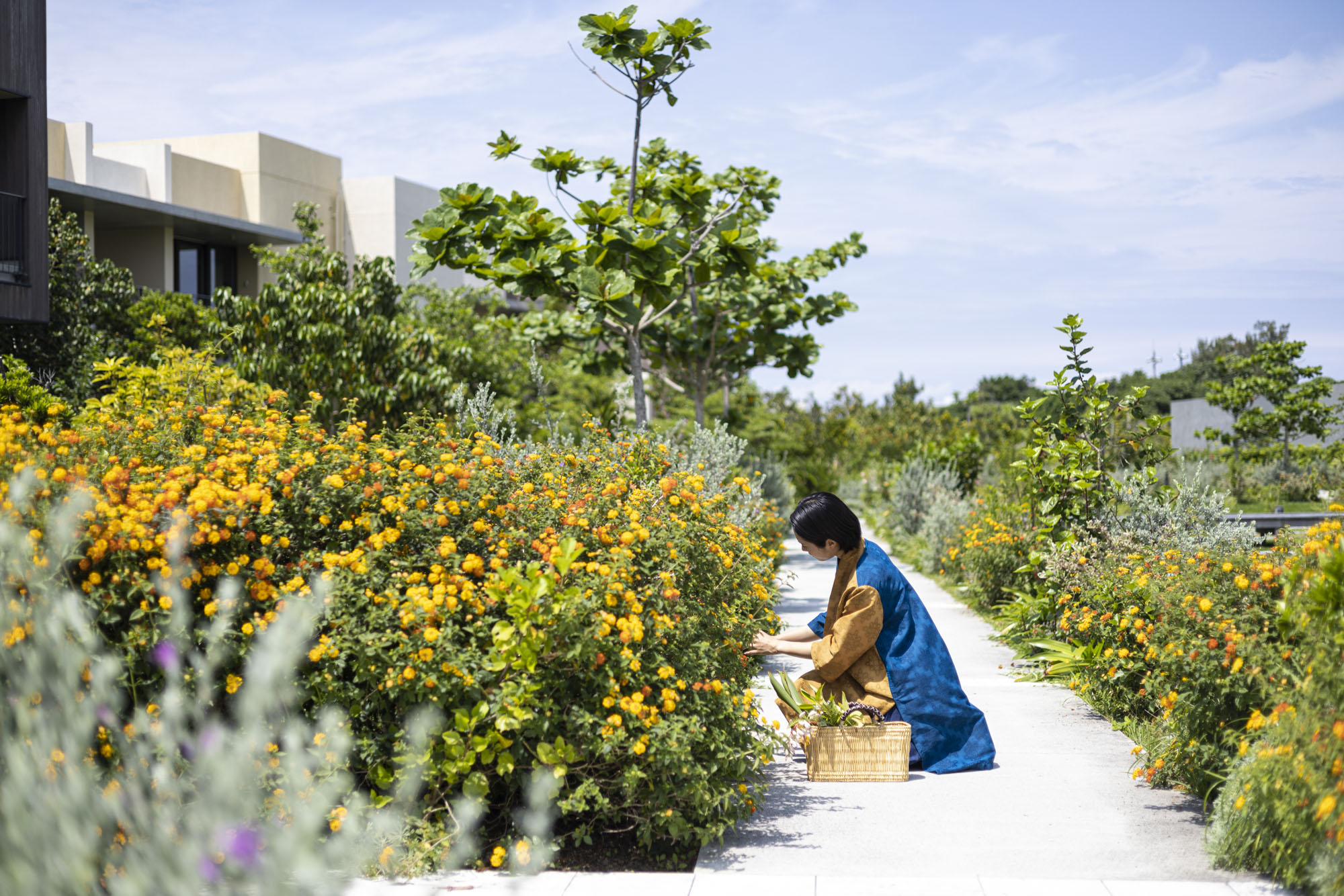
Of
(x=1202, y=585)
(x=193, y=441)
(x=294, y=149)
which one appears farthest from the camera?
(x=294, y=149)

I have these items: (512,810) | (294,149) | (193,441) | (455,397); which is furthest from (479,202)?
(294,149)

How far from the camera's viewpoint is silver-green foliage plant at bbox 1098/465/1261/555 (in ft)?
23.3

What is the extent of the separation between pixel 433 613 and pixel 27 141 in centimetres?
1388

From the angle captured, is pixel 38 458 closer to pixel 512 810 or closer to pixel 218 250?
pixel 512 810

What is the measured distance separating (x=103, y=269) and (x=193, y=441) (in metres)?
19.3

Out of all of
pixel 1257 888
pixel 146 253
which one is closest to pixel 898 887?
pixel 1257 888

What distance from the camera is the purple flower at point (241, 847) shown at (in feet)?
5.73

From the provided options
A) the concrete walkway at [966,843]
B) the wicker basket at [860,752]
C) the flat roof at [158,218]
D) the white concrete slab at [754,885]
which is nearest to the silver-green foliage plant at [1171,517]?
the concrete walkway at [966,843]

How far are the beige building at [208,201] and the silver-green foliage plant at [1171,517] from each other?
22360mm

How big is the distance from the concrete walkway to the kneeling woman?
0.56 ft

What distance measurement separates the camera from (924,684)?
15.3 feet

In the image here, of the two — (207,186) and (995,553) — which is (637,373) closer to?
(995,553)

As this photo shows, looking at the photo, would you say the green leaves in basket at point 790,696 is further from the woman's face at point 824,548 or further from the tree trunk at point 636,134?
the tree trunk at point 636,134

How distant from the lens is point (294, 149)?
33.7m
